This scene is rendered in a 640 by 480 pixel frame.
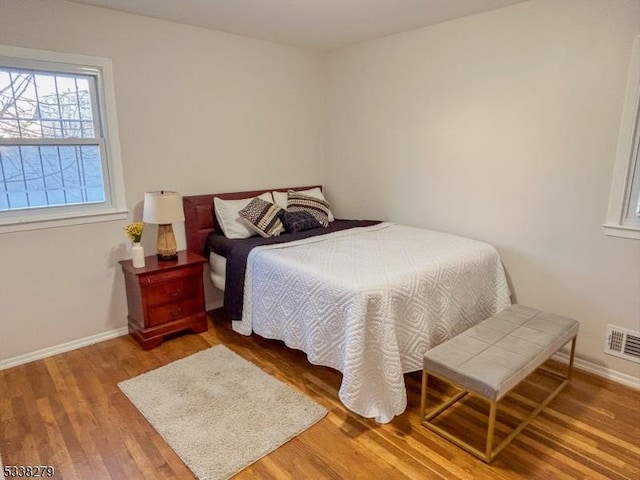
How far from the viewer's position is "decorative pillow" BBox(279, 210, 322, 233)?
3.32 m

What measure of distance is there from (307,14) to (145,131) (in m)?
1.47

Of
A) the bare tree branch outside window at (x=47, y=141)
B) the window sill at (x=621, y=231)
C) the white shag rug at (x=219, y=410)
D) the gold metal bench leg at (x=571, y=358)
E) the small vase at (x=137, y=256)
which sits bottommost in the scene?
the white shag rug at (x=219, y=410)

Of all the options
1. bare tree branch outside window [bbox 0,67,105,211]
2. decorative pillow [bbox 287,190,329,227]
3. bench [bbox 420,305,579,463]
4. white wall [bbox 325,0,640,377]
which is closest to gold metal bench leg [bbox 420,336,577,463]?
bench [bbox 420,305,579,463]

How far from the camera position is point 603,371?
2.51 metres

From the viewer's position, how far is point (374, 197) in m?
3.78

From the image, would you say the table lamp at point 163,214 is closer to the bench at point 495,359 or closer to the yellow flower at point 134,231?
the yellow flower at point 134,231

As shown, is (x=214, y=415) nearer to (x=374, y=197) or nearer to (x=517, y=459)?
(x=517, y=459)

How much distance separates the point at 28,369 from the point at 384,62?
11.7 feet

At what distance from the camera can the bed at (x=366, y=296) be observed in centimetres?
197

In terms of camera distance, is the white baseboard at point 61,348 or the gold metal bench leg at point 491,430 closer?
the gold metal bench leg at point 491,430

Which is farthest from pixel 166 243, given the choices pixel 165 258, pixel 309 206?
pixel 309 206

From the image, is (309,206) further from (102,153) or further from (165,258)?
(102,153)

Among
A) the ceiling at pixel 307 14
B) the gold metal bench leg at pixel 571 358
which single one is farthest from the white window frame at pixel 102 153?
the gold metal bench leg at pixel 571 358

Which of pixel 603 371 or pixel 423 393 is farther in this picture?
pixel 603 371
